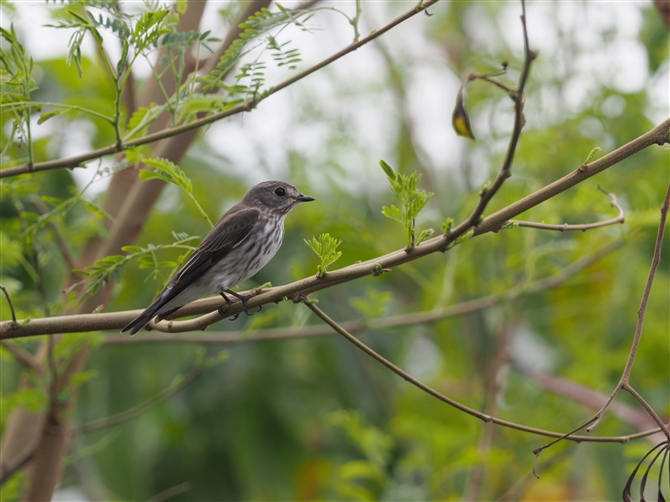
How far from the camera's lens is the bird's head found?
3.35 meters

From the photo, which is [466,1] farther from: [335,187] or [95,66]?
[95,66]

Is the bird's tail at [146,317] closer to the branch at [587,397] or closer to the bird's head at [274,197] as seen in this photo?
the bird's head at [274,197]

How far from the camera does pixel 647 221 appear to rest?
3.17 metres

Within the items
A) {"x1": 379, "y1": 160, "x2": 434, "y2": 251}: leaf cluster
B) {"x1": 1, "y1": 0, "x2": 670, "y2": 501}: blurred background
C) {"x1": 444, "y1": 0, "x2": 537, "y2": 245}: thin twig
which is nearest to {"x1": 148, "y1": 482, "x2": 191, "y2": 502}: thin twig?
{"x1": 1, "y1": 0, "x2": 670, "y2": 501}: blurred background

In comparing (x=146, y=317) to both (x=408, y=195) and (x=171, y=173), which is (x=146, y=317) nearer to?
(x=171, y=173)

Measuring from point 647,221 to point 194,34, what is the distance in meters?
2.18

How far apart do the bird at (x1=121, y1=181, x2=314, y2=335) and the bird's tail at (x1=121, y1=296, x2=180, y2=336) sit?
0.19 meters

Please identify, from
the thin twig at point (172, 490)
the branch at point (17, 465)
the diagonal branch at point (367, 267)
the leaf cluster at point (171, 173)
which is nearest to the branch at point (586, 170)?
the diagonal branch at point (367, 267)

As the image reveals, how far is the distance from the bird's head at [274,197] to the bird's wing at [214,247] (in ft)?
0.45

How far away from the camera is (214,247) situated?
2.97 meters

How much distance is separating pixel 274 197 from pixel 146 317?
1.37m

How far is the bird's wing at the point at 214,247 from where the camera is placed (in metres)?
2.61

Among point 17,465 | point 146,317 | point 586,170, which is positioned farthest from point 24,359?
point 586,170

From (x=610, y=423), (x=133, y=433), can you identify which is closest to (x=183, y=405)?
(x=133, y=433)
